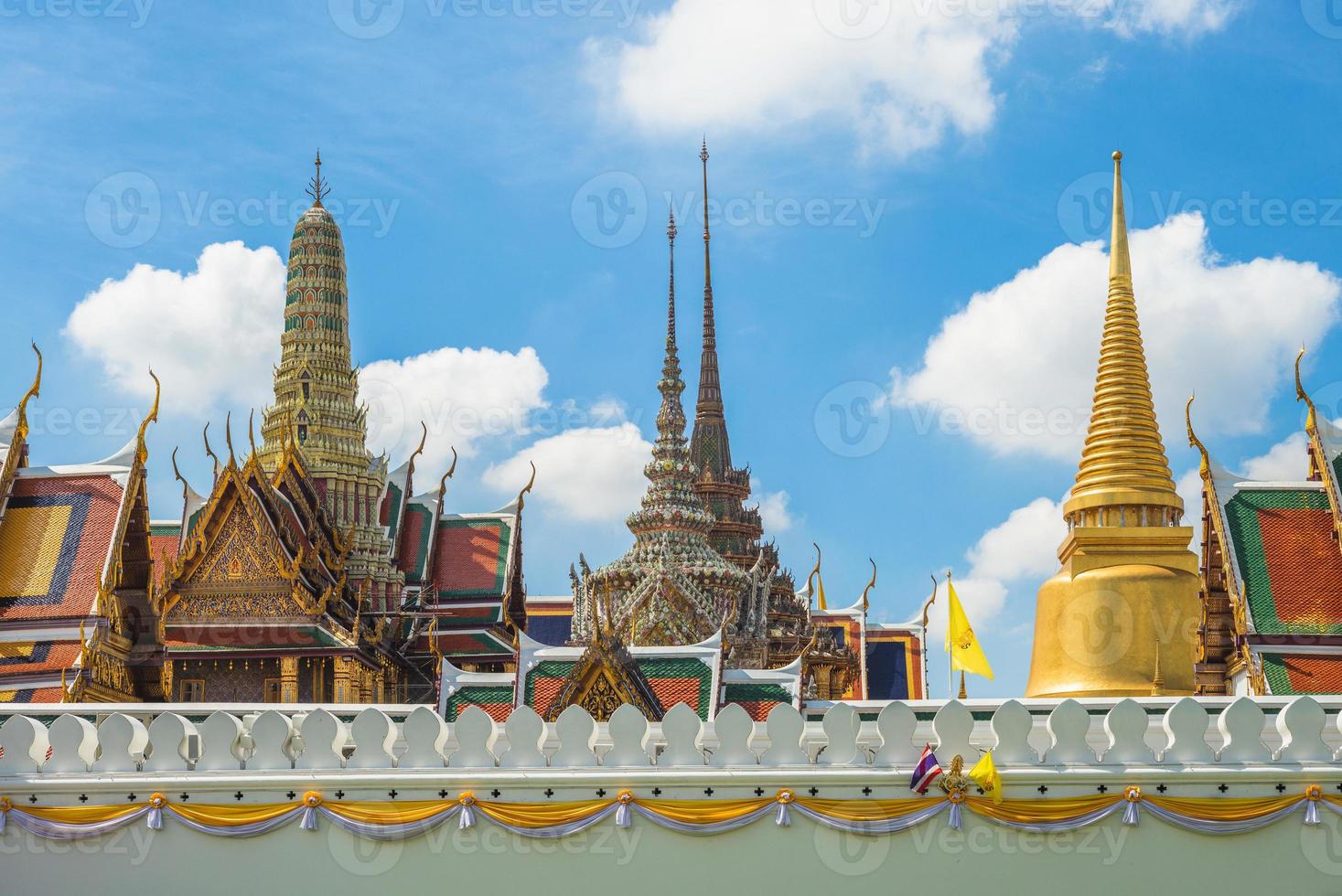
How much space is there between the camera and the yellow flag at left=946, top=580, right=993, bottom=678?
30688 millimetres

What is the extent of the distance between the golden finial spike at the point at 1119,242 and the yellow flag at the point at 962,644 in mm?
5904

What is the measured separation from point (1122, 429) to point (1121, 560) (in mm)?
2203

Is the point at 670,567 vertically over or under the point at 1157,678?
over

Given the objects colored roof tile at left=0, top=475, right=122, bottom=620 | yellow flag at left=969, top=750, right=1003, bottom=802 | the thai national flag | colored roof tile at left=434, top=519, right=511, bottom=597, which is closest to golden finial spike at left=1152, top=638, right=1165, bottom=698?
yellow flag at left=969, top=750, right=1003, bottom=802

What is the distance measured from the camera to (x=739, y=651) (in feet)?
119

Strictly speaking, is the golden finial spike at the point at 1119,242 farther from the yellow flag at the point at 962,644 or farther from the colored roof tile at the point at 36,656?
the colored roof tile at the point at 36,656

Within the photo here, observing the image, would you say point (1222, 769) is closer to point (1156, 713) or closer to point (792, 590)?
point (1156, 713)

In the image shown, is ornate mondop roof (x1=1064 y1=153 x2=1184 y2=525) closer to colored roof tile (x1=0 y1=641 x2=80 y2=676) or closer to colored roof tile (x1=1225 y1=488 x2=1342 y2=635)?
colored roof tile (x1=1225 y1=488 x2=1342 y2=635)

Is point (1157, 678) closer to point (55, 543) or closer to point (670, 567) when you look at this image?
point (670, 567)

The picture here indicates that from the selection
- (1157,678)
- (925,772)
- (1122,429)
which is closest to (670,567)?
(1122,429)

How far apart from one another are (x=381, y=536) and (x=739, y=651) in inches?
319

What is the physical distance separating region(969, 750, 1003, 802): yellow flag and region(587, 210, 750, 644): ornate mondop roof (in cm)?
1904

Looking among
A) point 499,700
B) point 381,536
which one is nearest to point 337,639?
point 381,536

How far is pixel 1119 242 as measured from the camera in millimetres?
29281
